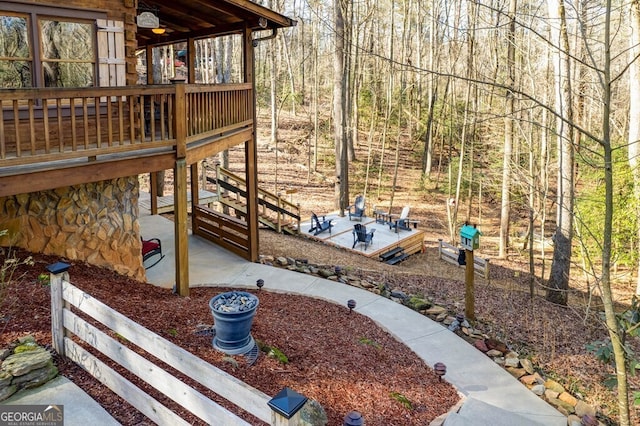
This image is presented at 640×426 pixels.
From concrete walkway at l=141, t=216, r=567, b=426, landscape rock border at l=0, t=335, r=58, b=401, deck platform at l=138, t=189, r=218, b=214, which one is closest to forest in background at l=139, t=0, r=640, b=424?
concrete walkway at l=141, t=216, r=567, b=426

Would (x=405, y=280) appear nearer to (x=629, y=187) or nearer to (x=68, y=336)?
(x=629, y=187)

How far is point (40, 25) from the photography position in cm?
684

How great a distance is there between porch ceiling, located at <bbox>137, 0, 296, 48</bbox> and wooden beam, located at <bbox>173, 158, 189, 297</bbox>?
10.1 feet

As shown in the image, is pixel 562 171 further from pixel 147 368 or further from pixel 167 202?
pixel 167 202

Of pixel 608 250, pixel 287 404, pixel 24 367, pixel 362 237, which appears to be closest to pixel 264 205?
pixel 362 237

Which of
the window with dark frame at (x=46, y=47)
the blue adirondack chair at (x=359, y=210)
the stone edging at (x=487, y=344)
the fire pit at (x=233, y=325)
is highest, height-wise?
the window with dark frame at (x=46, y=47)

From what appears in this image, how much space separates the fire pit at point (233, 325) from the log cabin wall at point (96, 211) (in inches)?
117

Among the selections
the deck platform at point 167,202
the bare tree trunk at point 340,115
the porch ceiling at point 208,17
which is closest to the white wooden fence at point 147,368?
the porch ceiling at point 208,17

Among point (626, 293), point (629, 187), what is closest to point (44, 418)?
point (629, 187)

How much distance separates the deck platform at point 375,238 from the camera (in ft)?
47.3

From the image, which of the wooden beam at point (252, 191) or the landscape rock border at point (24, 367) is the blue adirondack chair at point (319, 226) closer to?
the wooden beam at point (252, 191)

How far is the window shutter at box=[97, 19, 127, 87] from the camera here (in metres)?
7.51

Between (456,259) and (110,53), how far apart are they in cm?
1133

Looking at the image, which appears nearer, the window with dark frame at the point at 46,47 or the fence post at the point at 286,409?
the fence post at the point at 286,409
